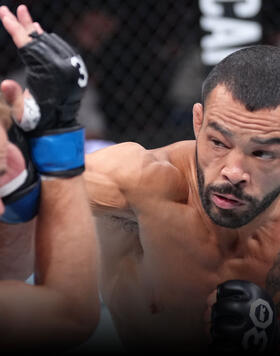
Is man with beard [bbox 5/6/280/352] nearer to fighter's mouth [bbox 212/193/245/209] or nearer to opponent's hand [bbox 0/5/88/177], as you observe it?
fighter's mouth [bbox 212/193/245/209]

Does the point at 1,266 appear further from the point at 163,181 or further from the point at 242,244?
the point at 242,244

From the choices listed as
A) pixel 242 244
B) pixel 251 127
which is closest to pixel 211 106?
pixel 251 127

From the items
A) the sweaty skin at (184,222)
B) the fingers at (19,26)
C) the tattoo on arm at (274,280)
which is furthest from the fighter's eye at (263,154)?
the fingers at (19,26)

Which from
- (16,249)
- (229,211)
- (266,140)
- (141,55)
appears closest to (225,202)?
→ (229,211)

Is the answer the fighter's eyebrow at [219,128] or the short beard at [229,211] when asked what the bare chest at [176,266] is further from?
the fighter's eyebrow at [219,128]

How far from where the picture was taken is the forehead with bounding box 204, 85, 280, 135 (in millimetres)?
1286

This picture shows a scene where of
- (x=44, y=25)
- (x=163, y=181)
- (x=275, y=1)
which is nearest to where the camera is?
(x=163, y=181)

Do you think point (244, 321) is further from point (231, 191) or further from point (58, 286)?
point (58, 286)

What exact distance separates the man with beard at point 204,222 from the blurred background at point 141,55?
136cm

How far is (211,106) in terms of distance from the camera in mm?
1354

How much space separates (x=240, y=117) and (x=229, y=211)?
19cm

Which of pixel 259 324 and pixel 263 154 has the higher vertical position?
pixel 263 154

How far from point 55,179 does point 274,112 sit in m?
0.55

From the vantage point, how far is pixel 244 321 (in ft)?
4.25
